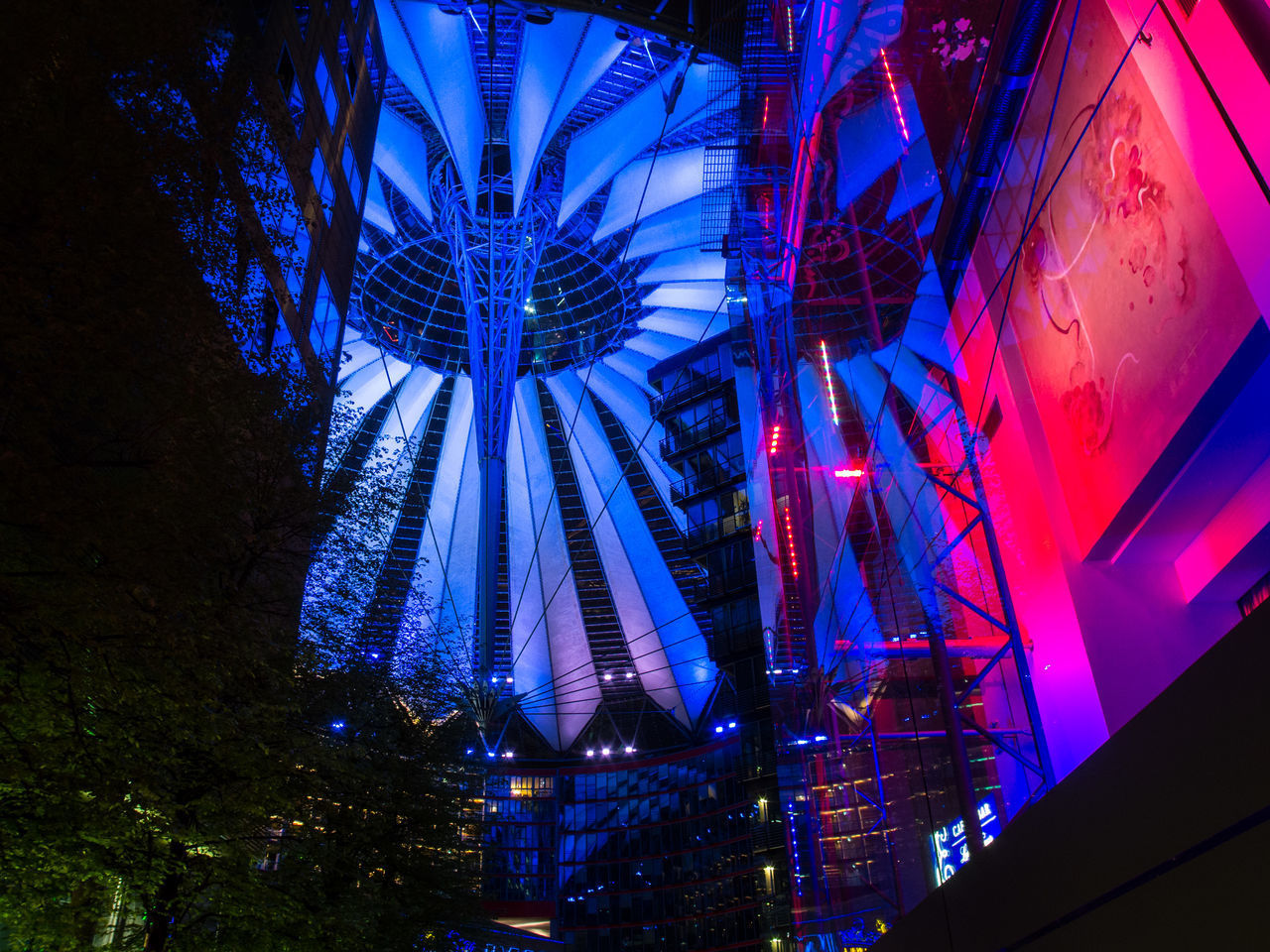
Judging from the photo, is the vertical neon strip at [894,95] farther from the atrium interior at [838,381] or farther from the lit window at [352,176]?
the lit window at [352,176]

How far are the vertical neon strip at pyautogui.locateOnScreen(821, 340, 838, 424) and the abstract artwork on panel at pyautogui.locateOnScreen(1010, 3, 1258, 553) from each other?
757 cm

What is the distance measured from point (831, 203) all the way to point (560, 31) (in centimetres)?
2086

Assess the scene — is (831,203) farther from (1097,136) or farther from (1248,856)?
(1248,856)

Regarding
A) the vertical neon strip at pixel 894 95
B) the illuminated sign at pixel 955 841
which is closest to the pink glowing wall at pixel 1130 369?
the illuminated sign at pixel 955 841

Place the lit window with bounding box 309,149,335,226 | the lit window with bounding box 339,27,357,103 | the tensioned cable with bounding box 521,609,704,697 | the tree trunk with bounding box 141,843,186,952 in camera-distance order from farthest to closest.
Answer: the tensioned cable with bounding box 521,609,704,697
the lit window with bounding box 339,27,357,103
the lit window with bounding box 309,149,335,226
the tree trunk with bounding box 141,843,186,952

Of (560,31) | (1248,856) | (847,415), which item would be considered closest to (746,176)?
(847,415)

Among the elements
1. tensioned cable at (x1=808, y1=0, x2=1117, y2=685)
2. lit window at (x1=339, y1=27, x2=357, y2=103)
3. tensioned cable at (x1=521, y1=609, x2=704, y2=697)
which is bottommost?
tensioned cable at (x1=808, y1=0, x2=1117, y2=685)

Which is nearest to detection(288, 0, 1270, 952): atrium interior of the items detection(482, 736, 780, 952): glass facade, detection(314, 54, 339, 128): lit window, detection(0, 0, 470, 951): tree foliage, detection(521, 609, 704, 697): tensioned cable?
detection(314, 54, 339, 128): lit window

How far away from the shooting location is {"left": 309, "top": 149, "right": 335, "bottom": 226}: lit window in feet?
79.4

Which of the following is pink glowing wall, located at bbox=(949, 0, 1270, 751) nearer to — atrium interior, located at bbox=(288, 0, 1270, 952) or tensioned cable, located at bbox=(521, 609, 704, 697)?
atrium interior, located at bbox=(288, 0, 1270, 952)

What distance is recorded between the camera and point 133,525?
8164 mm

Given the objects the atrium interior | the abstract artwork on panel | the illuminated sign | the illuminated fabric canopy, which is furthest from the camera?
the illuminated fabric canopy

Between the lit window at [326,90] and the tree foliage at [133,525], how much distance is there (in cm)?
1193

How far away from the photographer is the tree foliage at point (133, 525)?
753cm
